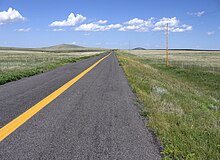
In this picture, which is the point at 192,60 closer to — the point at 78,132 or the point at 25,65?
the point at 25,65

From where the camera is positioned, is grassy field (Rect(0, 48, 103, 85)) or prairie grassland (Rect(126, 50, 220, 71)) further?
prairie grassland (Rect(126, 50, 220, 71))

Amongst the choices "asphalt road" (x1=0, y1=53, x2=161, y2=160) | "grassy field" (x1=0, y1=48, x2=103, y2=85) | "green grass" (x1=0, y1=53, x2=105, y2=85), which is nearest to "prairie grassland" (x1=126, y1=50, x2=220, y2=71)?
"grassy field" (x1=0, y1=48, x2=103, y2=85)

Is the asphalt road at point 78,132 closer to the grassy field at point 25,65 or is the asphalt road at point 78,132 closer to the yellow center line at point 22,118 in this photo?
the yellow center line at point 22,118

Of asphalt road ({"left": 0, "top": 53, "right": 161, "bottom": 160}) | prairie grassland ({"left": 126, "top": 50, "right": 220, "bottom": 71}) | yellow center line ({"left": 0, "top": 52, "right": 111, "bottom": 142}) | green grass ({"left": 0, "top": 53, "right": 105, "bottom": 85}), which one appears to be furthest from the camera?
prairie grassland ({"left": 126, "top": 50, "right": 220, "bottom": 71})

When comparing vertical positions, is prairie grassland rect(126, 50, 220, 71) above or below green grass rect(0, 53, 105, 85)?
below

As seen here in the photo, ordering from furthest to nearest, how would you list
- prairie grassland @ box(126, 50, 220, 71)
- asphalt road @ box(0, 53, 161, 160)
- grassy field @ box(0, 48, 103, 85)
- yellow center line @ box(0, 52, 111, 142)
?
prairie grassland @ box(126, 50, 220, 71) < grassy field @ box(0, 48, 103, 85) < yellow center line @ box(0, 52, 111, 142) < asphalt road @ box(0, 53, 161, 160)

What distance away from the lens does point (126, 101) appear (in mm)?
6785

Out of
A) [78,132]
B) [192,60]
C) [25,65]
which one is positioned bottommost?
[192,60]

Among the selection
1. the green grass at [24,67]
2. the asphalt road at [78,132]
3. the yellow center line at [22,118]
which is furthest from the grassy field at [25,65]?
the asphalt road at [78,132]

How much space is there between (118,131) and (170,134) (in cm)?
89

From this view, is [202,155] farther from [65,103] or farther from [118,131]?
[65,103]

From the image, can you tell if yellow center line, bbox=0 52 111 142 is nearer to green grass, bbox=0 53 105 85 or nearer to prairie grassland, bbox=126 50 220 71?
green grass, bbox=0 53 105 85

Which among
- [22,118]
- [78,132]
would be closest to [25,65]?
[22,118]

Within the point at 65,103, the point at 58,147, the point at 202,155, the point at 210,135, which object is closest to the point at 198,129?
the point at 210,135
